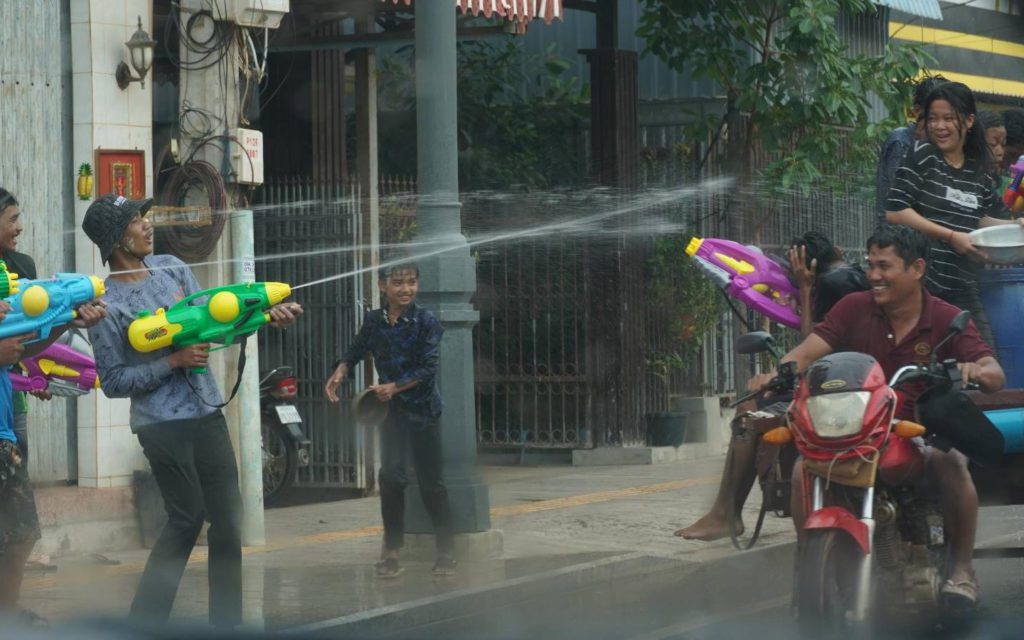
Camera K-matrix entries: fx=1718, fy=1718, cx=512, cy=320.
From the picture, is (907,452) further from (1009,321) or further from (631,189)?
(631,189)

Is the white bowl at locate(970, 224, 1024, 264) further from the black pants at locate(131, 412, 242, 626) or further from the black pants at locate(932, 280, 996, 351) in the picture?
the black pants at locate(131, 412, 242, 626)

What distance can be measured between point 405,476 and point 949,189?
3.01m

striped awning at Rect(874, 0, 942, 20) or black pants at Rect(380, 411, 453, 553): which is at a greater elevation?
striped awning at Rect(874, 0, 942, 20)

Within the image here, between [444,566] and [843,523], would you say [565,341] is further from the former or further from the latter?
[843,523]

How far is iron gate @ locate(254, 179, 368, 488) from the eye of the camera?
464 inches

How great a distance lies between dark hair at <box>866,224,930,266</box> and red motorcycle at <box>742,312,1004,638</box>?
413mm

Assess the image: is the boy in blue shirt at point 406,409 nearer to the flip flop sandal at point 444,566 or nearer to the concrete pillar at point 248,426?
the flip flop sandal at point 444,566

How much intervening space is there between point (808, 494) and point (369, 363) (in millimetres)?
6245

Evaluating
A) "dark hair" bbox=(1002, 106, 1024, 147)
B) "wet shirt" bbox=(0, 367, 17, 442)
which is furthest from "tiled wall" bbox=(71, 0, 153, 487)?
"dark hair" bbox=(1002, 106, 1024, 147)

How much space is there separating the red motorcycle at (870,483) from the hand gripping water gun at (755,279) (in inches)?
89.0

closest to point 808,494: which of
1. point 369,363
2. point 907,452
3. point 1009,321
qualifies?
point 907,452

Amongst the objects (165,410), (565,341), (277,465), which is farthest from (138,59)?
(565,341)

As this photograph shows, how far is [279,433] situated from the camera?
38.2 ft

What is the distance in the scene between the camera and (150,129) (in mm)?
9820
